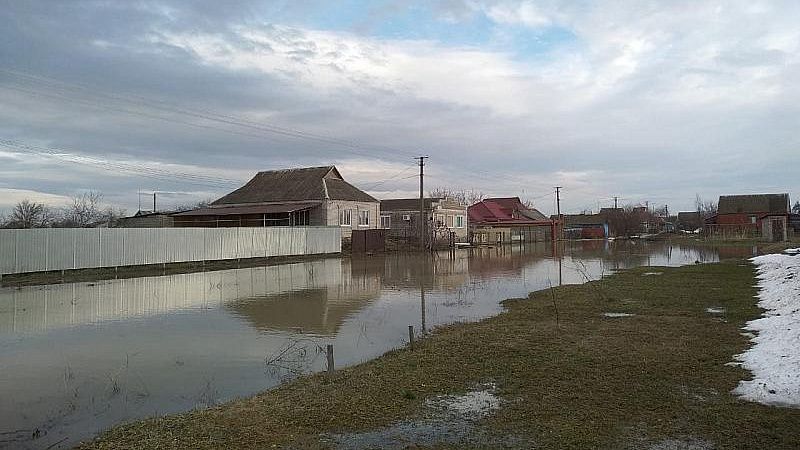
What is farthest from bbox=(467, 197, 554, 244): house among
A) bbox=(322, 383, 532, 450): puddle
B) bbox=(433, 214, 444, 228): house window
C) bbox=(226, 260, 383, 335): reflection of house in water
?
bbox=(322, 383, 532, 450): puddle

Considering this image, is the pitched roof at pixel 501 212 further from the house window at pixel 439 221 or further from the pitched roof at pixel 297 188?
the pitched roof at pixel 297 188

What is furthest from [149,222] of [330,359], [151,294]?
[330,359]

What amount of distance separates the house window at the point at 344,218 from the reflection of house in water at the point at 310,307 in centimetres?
2390

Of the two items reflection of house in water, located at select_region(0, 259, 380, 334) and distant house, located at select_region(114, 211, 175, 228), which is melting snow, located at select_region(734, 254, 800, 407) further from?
distant house, located at select_region(114, 211, 175, 228)

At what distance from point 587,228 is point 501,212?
1949cm

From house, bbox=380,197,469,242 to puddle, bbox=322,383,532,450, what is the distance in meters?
43.2

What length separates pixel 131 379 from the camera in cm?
850

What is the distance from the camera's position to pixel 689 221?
Answer: 125 meters

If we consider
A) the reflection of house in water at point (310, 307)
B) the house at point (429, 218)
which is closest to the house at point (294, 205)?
the house at point (429, 218)

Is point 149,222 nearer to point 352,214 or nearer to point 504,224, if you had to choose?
point 352,214

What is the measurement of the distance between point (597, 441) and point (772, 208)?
84.6m

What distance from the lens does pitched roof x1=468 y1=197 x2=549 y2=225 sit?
79.1 metres

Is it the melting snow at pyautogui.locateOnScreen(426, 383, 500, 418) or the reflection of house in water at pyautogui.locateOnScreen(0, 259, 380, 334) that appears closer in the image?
the melting snow at pyautogui.locateOnScreen(426, 383, 500, 418)

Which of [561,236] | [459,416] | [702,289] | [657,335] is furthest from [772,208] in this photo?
[459,416]
